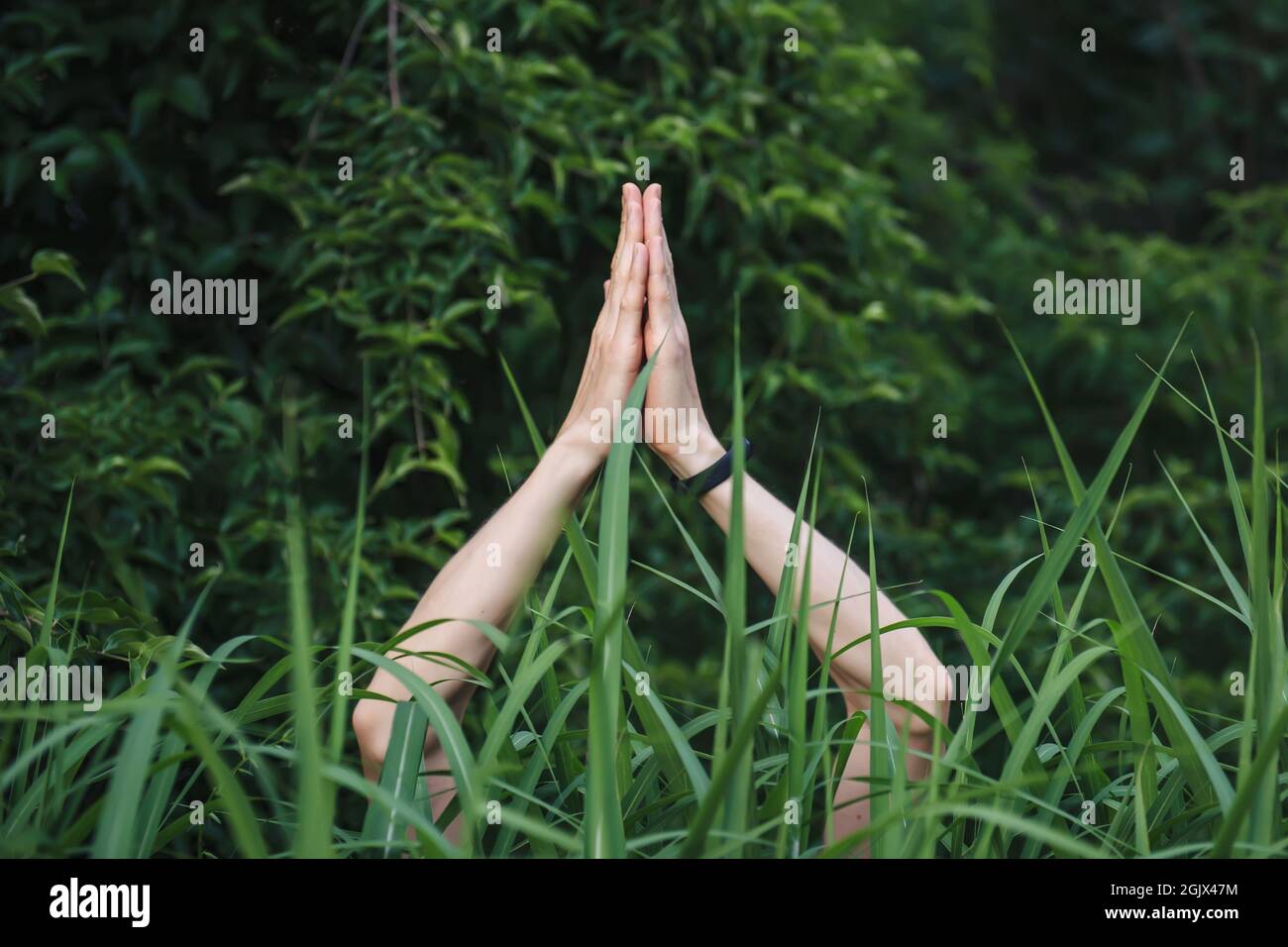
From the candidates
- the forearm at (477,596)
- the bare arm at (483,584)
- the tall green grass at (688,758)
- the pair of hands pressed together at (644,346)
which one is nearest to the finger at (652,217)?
the pair of hands pressed together at (644,346)

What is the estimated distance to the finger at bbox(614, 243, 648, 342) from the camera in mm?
1264

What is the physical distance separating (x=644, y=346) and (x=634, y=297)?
2.2 inches

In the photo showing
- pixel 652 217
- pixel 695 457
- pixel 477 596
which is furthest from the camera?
pixel 652 217

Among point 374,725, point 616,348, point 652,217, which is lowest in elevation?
point 374,725

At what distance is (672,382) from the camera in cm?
124

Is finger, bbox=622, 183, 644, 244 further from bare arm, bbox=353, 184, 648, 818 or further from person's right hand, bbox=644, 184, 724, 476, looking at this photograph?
bare arm, bbox=353, 184, 648, 818

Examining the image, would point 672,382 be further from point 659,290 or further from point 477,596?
point 477,596

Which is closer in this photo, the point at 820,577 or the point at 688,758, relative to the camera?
the point at 688,758

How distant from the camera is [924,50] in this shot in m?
3.78

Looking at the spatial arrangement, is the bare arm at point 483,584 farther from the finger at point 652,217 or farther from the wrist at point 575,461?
the finger at point 652,217

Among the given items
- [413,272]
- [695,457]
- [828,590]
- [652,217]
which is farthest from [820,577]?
[413,272]

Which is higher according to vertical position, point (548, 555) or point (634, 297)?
point (634, 297)
